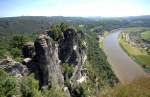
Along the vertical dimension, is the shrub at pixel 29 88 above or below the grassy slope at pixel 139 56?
above

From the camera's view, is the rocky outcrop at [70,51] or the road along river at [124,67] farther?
the road along river at [124,67]

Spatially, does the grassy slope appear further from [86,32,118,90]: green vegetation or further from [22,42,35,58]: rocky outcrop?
[22,42,35,58]: rocky outcrop

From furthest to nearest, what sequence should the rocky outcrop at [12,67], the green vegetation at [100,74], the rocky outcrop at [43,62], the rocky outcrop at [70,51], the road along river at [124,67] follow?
1. the road along river at [124,67]
2. the green vegetation at [100,74]
3. the rocky outcrop at [70,51]
4. the rocky outcrop at [43,62]
5. the rocky outcrop at [12,67]

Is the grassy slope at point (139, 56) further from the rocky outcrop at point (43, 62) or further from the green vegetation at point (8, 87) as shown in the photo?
the green vegetation at point (8, 87)

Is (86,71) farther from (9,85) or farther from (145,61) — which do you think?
(145,61)

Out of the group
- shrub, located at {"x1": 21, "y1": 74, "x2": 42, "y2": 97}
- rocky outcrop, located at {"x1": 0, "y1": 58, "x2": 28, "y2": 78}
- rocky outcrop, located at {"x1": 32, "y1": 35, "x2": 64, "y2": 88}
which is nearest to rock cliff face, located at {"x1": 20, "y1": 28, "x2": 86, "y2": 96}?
rocky outcrop, located at {"x1": 32, "y1": 35, "x2": 64, "y2": 88}

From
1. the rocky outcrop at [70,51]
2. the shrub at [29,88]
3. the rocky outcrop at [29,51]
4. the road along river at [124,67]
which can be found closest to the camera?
the shrub at [29,88]

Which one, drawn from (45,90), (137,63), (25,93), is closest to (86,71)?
(45,90)

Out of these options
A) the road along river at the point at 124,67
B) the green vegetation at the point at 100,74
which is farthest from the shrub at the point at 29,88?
the road along river at the point at 124,67

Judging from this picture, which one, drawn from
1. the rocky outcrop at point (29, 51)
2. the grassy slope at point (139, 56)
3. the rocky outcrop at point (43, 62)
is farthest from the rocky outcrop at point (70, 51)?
the grassy slope at point (139, 56)

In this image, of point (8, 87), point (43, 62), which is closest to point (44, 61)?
point (43, 62)

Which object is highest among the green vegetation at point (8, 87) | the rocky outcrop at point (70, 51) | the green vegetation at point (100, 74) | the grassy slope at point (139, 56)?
the green vegetation at point (8, 87)
